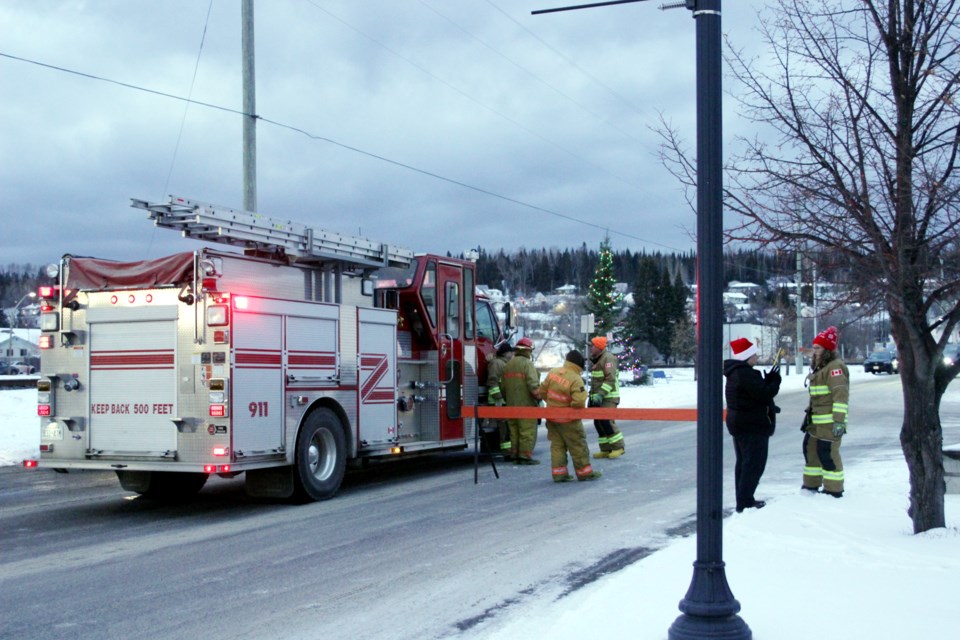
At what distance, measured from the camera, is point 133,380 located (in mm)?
10328

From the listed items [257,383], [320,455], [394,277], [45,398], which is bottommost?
[320,455]

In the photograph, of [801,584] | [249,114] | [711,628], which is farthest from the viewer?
[249,114]

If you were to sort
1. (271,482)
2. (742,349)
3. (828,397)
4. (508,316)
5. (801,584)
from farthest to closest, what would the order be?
1. (508,316)
2. (271,482)
3. (828,397)
4. (742,349)
5. (801,584)

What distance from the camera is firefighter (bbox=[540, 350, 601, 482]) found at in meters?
12.4

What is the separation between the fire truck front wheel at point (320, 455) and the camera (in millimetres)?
10794

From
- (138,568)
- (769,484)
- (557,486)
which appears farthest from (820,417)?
(138,568)

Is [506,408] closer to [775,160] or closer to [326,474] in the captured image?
[326,474]

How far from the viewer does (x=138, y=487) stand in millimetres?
11500

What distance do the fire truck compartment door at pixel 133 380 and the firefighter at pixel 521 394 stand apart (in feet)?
18.9

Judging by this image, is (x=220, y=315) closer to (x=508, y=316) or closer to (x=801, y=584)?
(x=801, y=584)

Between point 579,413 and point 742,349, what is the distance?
288 cm

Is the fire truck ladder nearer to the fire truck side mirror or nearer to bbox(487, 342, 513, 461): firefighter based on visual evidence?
bbox(487, 342, 513, 461): firefighter

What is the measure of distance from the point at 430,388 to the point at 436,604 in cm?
713

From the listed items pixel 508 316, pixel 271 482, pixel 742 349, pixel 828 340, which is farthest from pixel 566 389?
pixel 271 482
